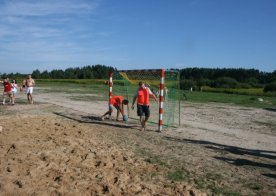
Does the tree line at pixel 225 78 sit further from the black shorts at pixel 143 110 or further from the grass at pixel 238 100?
the black shorts at pixel 143 110

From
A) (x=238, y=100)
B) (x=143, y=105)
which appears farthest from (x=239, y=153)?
(x=238, y=100)

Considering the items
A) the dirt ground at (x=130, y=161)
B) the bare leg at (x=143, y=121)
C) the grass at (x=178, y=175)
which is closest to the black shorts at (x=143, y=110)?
the bare leg at (x=143, y=121)

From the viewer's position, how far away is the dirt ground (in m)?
7.14

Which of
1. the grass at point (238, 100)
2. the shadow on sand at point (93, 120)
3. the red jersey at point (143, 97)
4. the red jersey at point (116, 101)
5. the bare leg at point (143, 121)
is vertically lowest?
the grass at point (238, 100)

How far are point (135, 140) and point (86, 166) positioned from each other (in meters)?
3.45

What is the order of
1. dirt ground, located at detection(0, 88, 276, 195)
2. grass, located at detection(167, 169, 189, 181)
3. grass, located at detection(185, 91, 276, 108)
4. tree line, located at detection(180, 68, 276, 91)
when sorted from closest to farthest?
dirt ground, located at detection(0, 88, 276, 195), grass, located at detection(167, 169, 189, 181), grass, located at detection(185, 91, 276, 108), tree line, located at detection(180, 68, 276, 91)

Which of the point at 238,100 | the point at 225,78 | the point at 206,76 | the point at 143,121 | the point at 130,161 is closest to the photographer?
the point at 130,161

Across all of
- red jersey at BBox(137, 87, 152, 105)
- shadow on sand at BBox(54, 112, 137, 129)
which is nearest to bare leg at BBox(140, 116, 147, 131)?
red jersey at BBox(137, 87, 152, 105)

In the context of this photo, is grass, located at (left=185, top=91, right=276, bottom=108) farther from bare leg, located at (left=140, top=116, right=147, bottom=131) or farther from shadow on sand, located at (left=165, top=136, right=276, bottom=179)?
shadow on sand, located at (left=165, top=136, right=276, bottom=179)

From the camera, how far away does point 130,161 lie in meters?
8.89

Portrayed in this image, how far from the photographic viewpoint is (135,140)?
11664 millimetres

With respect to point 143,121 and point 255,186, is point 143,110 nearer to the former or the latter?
point 143,121

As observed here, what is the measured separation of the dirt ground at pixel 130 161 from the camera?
23.4 feet

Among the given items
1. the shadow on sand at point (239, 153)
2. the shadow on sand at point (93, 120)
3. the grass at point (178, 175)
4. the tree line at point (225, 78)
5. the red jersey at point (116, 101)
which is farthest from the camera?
the tree line at point (225, 78)
